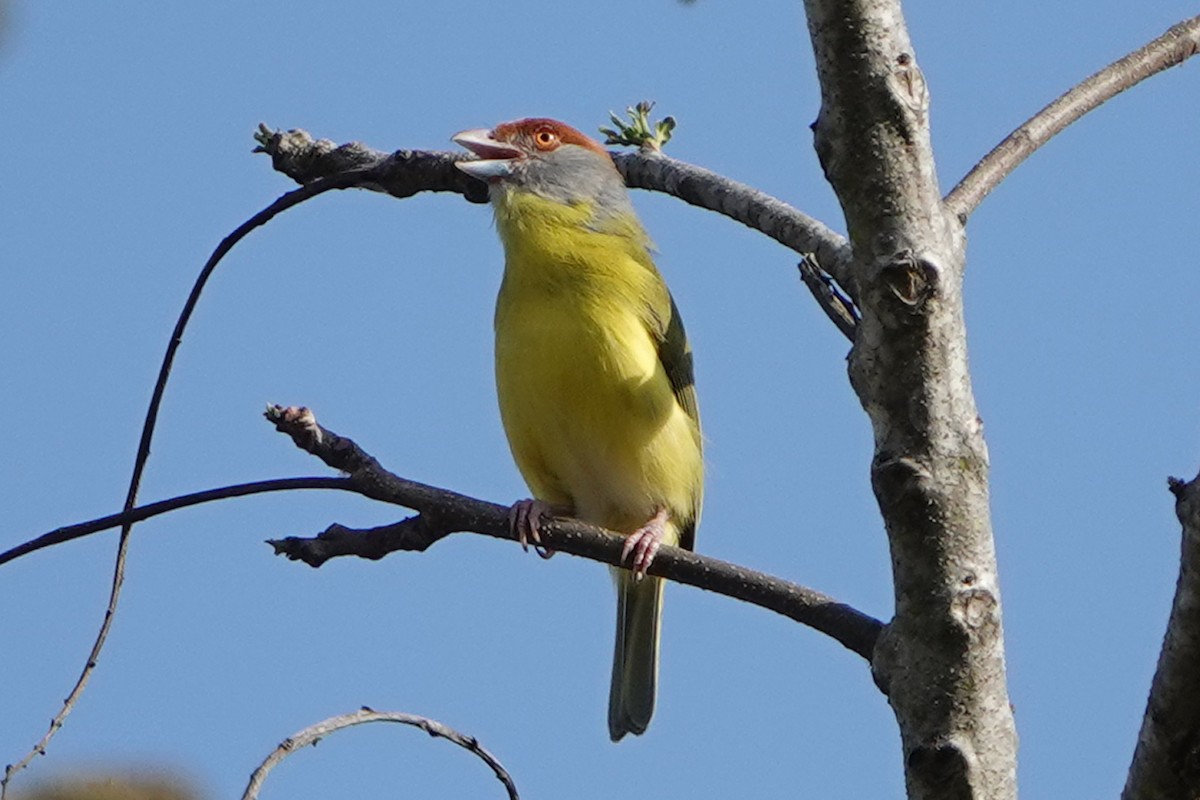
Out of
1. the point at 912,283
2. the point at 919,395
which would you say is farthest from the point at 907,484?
the point at 912,283

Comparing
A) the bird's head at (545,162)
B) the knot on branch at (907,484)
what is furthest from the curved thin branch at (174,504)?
the bird's head at (545,162)

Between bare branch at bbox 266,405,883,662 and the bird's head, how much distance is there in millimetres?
2419

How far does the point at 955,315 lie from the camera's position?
229 cm

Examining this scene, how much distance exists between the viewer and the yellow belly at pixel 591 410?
4.74 m

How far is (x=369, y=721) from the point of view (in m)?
Result: 2.87

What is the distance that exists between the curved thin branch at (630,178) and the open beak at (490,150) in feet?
1.42

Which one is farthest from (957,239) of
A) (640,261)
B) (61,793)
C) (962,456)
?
(640,261)

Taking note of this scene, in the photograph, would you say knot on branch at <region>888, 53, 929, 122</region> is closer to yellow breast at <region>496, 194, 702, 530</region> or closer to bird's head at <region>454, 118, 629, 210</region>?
yellow breast at <region>496, 194, 702, 530</region>

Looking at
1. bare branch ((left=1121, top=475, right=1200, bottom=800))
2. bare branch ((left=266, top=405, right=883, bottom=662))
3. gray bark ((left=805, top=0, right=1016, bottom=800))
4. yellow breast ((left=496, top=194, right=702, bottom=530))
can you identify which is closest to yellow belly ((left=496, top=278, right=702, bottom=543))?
yellow breast ((left=496, top=194, right=702, bottom=530))

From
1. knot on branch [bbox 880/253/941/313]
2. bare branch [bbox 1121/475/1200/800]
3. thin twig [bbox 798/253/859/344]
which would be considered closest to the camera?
bare branch [bbox 1121/475/1200/800]

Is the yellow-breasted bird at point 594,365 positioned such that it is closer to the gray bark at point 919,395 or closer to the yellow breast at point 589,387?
the yellow breast at point 589,387

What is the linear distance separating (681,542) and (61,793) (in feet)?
11.1

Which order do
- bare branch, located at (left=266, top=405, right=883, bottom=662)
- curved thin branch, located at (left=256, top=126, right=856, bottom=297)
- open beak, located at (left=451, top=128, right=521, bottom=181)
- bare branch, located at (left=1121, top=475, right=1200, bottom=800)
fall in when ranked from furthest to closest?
1. open beak, located at (left=451, top=128, right=521, bottom=181)
2. curved thin branch, located at (left=256, top=126, right=856, bottom=297)
3. bare branch, located at (left=266, top=405, right=883, bottom=662)
4. bare branch, located at (left=1121, top=475, right=1200, bottom=800)

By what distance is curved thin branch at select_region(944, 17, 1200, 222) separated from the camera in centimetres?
275
